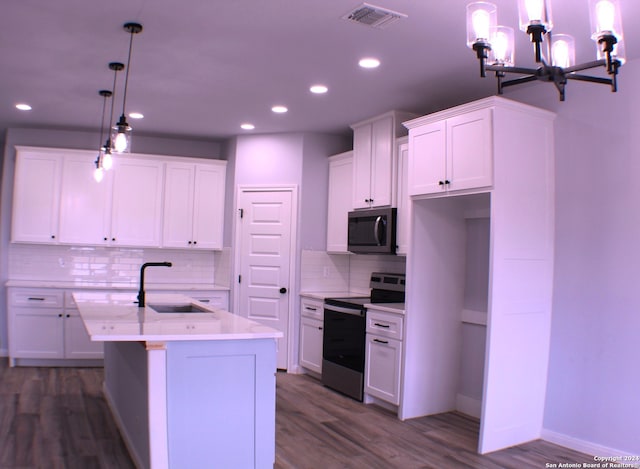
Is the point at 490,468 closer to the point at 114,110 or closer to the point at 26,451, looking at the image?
the point at 26,451

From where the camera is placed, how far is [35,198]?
599cm

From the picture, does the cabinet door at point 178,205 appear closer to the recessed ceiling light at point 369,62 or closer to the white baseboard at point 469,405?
the recessed ceiling light at point 369,62

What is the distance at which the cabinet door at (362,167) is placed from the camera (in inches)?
205

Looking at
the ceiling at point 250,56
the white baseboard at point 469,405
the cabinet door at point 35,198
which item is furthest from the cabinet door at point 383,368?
the cabinet door at point 35,198

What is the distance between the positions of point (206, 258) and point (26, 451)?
137 inches

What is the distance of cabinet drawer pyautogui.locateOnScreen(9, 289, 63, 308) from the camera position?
227 inches

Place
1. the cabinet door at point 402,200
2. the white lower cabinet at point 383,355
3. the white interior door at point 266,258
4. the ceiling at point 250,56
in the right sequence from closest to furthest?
1. the ceiling at point 250,56
2. the white lower cabinet at point 383,355
3. the cabinet door at point 402,200
4. the white interior door at point 266,258

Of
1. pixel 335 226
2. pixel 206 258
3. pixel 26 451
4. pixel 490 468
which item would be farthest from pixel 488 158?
pixel 206 258

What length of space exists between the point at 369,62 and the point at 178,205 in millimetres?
3362

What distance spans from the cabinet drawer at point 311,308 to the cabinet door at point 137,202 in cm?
191

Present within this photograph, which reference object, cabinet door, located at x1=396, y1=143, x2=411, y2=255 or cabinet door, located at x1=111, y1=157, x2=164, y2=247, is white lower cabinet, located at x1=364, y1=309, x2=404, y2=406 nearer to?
cabinet door, located at x1=396, y1=143, x2=411, y2=255

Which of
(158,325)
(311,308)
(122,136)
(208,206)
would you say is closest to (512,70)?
(158,325)

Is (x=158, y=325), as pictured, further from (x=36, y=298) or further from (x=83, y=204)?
(x=83, y=204)

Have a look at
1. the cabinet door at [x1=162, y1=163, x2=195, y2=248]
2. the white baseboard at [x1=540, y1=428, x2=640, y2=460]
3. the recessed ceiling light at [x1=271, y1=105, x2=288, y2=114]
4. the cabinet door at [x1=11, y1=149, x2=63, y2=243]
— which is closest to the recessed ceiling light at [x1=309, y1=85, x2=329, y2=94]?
the recessed ceiling light at [x1=271, y1=105, x2=288, y2=114]
